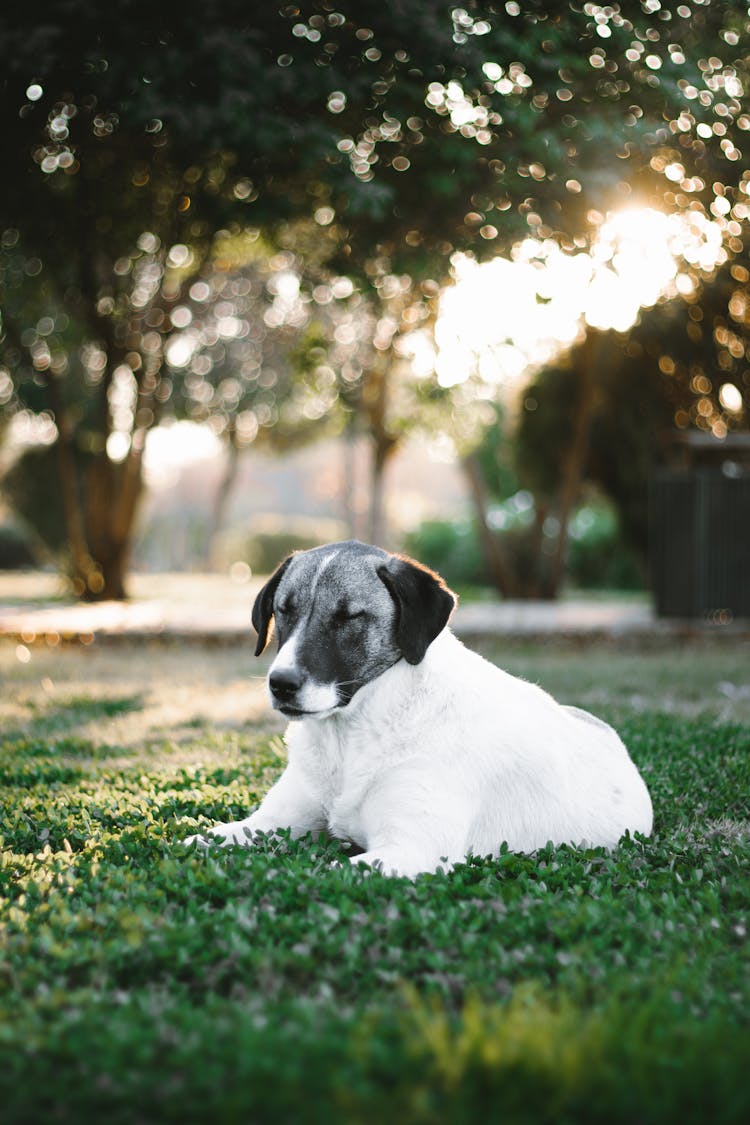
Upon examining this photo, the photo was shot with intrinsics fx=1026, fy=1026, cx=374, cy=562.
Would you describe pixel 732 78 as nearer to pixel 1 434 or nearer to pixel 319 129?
pixel 319 129

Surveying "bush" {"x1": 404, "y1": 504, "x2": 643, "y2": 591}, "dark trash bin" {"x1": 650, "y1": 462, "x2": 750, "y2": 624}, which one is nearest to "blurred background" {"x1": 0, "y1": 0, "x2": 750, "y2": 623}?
"dark trash bin" {"x1": 650, "y1": 462, "x2": 750, "y2": 624}

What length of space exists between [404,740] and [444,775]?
21 cm

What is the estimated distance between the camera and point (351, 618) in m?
4.08

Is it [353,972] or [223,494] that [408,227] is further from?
[223,494]

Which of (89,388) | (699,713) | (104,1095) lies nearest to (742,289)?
(699,713)

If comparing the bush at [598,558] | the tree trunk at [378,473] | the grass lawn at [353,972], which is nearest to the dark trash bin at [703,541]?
the tree trunk at [378,473]

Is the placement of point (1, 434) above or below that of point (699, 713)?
above

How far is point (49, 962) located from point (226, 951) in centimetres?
52

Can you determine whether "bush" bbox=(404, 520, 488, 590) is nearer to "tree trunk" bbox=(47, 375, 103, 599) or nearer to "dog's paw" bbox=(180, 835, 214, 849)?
"tree trunk" bbox=(47, 375, 103, 599)

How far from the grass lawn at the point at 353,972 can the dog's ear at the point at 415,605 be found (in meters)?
0.88

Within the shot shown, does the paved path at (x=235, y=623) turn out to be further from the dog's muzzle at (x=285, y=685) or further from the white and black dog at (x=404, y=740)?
the dog's muzzle at (x=285, y=685)

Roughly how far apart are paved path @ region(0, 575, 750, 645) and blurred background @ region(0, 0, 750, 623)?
0.92 m

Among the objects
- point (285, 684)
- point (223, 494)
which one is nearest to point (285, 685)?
point (285, 684)

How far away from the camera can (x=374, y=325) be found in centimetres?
1936
